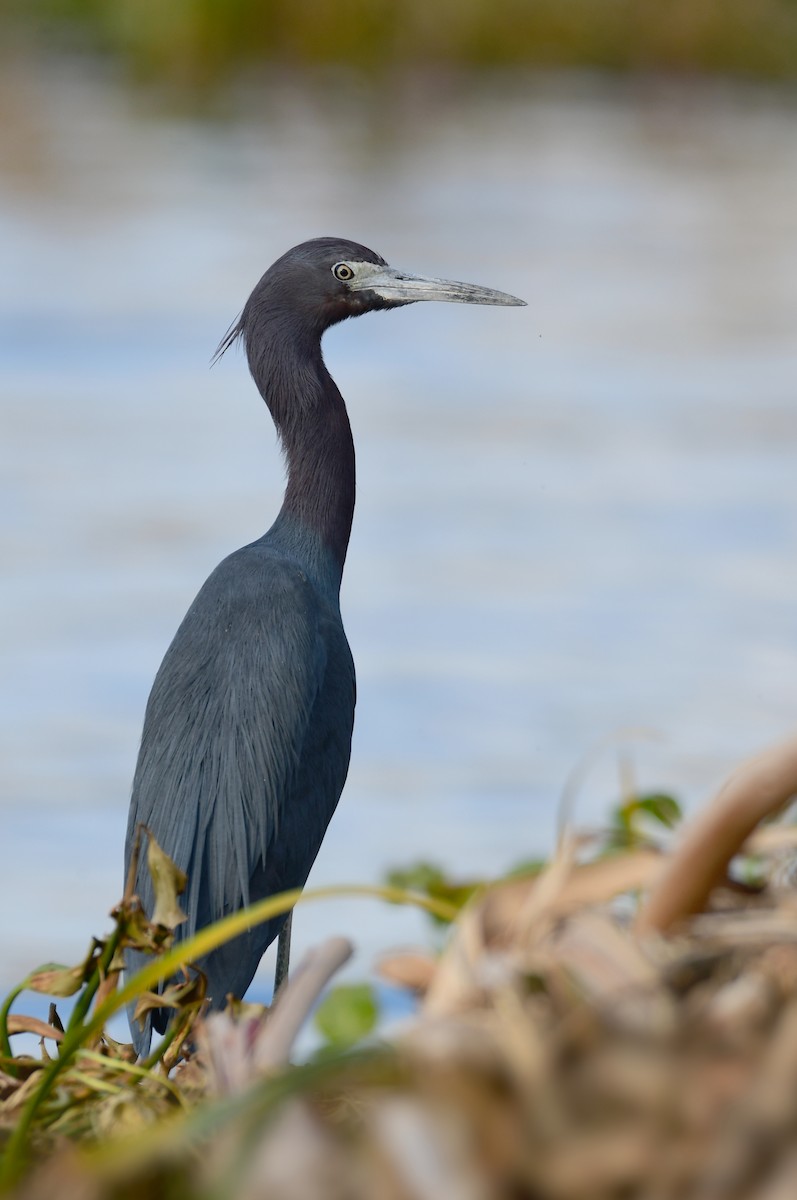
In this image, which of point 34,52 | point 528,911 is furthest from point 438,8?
point 528,911

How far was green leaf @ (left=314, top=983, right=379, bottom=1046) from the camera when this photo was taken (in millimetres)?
1520

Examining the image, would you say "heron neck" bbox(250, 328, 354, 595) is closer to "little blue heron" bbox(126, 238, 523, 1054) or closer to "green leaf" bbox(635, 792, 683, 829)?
"little blue heron" bbox(126, 238, 523, 1054)

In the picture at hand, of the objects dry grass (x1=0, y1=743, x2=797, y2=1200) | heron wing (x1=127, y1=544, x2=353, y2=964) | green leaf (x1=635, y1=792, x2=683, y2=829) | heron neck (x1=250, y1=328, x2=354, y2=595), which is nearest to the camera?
dry grass (x1=0, y1=743, x2=797, y2=1200)

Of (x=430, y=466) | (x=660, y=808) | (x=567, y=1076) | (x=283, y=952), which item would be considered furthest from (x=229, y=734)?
(x=430, y=466)

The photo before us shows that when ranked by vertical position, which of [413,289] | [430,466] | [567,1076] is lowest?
[567,1076]

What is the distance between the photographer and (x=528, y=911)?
3.02ft

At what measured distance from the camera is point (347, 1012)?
60.7 inches

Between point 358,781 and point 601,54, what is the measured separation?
16.9 metres

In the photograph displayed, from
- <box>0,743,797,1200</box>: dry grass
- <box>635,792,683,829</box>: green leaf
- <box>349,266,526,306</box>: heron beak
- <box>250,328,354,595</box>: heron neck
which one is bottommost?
<box>0,743,797,1200</box>: dry grass

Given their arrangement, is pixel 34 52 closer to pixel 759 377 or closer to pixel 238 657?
pixel 759 377

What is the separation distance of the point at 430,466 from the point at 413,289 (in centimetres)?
545

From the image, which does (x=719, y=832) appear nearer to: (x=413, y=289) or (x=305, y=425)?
(x=305, y=425)

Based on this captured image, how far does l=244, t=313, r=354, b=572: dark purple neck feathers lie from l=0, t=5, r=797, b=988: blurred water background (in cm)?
76

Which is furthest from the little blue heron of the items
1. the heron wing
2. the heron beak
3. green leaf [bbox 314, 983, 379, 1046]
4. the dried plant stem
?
the dried plant stem
